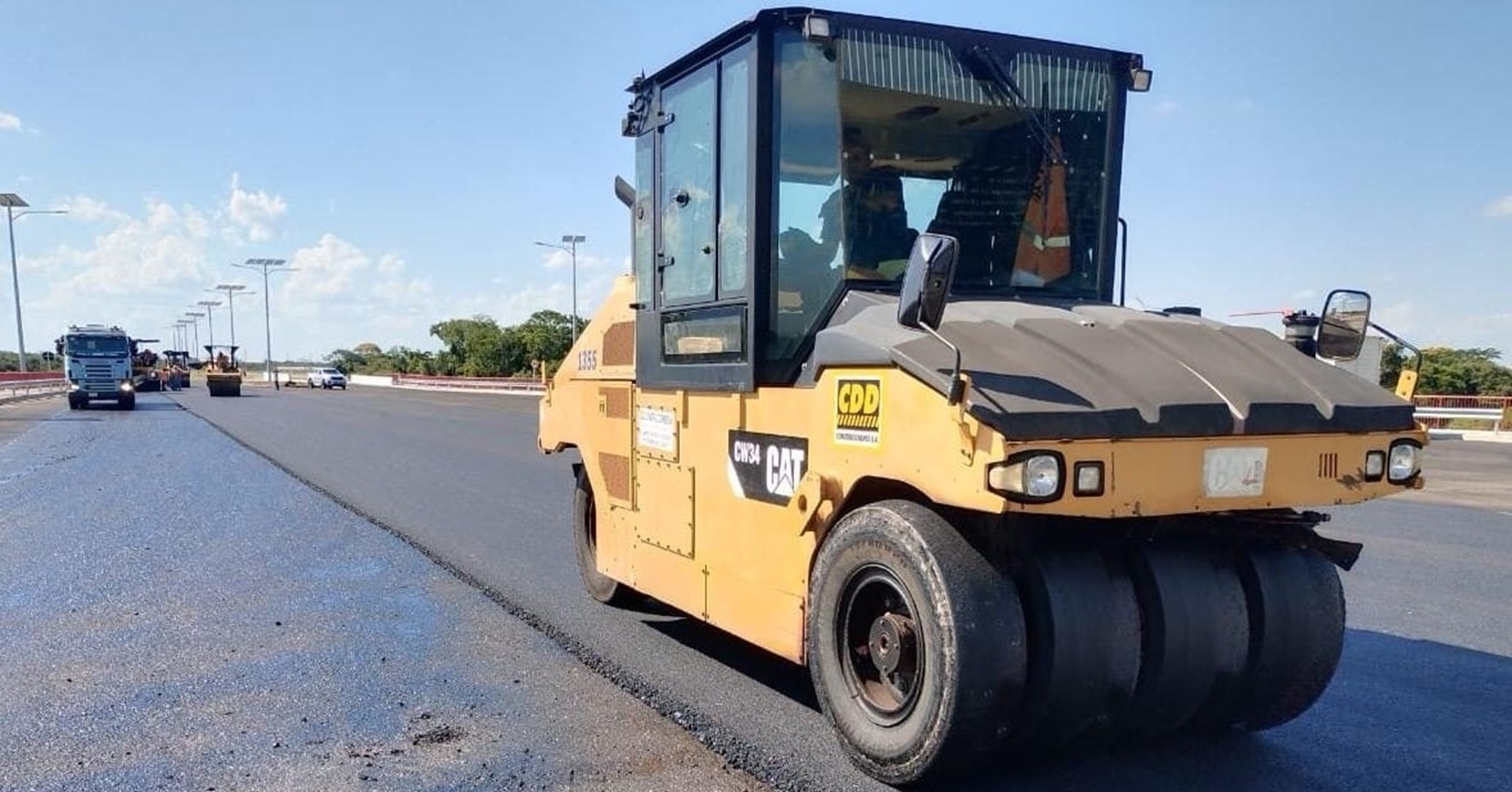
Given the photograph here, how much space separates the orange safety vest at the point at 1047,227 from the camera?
4.54 m

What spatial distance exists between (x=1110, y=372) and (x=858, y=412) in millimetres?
837

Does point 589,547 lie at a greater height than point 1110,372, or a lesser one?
lesser

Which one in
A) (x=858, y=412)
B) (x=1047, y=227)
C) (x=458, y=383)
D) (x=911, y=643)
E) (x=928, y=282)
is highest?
(x=1047, y=227)

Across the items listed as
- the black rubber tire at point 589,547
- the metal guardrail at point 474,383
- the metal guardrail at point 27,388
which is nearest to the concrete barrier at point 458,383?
the metal guardrail at point 474,383

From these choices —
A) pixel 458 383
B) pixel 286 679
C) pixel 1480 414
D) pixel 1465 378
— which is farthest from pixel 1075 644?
pixel 458 383

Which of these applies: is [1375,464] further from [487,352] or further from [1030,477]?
[487,352]

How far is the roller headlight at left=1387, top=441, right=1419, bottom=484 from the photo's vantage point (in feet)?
12.0

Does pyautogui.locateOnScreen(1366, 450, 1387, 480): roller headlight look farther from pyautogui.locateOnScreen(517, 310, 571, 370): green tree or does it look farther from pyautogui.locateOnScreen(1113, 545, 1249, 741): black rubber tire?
pyautogui.locateOnScreen(517, 310, 571, 370): green tree

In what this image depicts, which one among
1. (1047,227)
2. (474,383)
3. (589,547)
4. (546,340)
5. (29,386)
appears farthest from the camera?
(546,340)

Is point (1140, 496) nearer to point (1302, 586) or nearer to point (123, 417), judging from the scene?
point (1302, 586)

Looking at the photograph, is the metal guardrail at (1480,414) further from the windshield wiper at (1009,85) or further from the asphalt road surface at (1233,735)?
the windshield wiper at (1009,85)

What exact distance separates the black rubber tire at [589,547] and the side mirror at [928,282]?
330cm

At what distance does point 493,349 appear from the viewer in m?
68.4

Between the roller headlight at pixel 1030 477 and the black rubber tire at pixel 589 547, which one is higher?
the roller headlight at pixel 1030 477
